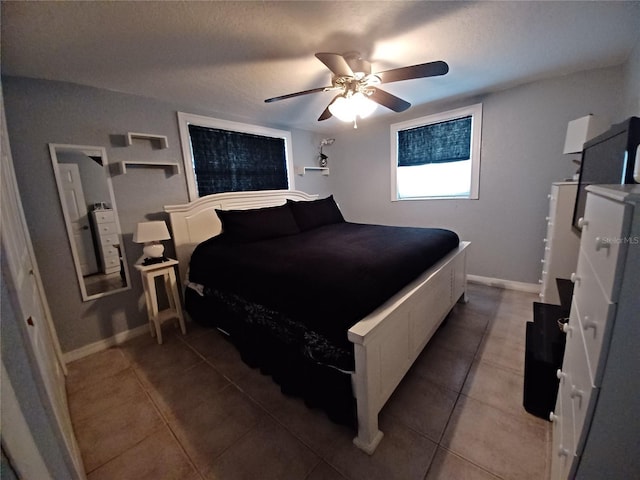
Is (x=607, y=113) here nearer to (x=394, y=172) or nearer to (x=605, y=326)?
(x=394, y=172)

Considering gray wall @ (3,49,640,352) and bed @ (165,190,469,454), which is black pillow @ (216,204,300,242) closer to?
bed @ (165,190,469,454)

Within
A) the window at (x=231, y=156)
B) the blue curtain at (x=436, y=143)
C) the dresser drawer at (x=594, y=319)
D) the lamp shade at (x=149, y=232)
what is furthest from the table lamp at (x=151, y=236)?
the blue curtain at (x=436, y=143)

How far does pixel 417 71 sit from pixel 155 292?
8.86ft

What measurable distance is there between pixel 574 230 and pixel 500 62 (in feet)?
4.86

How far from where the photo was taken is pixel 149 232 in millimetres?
2068

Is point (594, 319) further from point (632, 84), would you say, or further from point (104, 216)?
point (104, 216)

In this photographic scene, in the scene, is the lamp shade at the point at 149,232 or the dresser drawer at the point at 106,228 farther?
the dresser drawer at the point at 106,228

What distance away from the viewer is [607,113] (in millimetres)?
2209

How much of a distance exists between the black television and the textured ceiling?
0.76m

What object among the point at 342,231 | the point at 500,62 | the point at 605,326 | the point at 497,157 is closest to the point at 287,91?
the point at 342,231

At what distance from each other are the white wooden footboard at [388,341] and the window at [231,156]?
2388 mm

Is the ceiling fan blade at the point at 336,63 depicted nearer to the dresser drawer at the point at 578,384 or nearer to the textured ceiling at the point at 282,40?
the textured ceiling at the point at 282,40

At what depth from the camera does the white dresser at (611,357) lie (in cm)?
55

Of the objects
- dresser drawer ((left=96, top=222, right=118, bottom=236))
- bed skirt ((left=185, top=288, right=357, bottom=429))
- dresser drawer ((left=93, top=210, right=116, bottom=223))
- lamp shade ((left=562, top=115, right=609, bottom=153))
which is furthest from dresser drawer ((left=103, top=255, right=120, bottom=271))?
lamp shade ((left=562, top=115, right=609, bottom=153))
